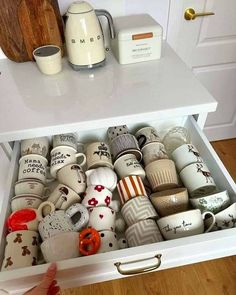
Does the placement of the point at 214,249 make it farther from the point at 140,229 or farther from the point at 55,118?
the point at 55,118

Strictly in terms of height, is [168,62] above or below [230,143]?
above

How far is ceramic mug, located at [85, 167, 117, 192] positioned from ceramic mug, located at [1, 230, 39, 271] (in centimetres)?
20

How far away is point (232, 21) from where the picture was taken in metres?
1.16

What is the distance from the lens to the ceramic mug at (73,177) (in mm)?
741

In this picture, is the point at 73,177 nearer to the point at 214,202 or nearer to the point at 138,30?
the point at 214,202

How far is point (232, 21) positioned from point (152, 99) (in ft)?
2.38

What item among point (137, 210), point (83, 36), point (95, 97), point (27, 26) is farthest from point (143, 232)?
point (27, 26)

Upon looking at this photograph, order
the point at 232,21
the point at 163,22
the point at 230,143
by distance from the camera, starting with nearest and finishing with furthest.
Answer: the point at 163,22 → the point at 232,21 → the point at 230,143

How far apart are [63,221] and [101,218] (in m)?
0.10

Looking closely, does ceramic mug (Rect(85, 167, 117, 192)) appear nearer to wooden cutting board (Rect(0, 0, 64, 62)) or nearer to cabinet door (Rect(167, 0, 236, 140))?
wooden cutting board (Rect(0, 0, 64, 62))

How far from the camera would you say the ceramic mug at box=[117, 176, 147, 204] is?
720mm

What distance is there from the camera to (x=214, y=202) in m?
0.68

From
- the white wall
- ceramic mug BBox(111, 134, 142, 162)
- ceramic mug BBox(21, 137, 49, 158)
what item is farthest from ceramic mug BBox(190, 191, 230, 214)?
the white wall

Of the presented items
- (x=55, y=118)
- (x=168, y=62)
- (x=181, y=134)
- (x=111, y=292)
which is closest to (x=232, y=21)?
(x=168, y=62)
